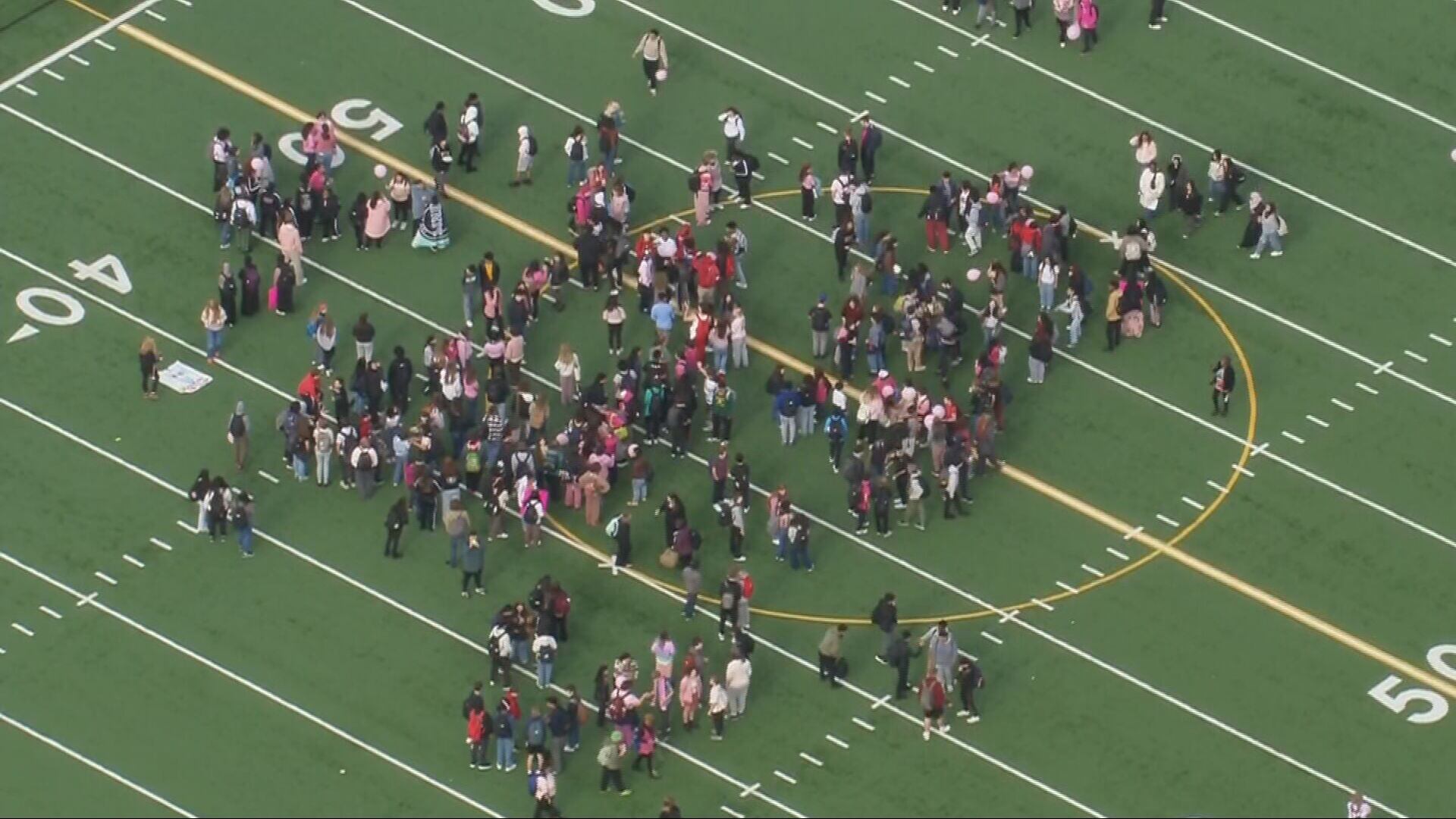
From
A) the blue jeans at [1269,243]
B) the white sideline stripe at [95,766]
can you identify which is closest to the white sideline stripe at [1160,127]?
the blue jeans at [1269,243]

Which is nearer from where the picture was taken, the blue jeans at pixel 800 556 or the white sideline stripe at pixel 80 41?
the blue jeans at pixel 800 556

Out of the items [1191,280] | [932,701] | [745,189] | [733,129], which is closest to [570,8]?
[733,129]

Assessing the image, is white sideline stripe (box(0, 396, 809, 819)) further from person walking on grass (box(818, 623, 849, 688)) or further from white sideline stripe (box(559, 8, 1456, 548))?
white sideline stripe (box(559, 8, 1456, 548))

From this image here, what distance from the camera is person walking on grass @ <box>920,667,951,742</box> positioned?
316ft

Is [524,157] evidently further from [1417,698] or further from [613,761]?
[1417,698]

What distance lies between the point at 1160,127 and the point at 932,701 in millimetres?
19462

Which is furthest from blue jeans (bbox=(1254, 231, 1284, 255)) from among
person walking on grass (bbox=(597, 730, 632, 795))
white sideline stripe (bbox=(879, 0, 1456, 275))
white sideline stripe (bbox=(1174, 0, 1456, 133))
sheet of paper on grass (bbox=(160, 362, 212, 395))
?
sheet of paper on grass (bbox=(160, 362, 212, 395))

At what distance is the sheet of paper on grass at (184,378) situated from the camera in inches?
4112

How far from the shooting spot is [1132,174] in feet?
361

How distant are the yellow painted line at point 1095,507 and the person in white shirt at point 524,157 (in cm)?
100

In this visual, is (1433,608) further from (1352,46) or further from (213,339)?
(213,339)

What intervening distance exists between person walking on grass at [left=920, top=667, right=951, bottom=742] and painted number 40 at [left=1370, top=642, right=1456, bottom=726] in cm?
825

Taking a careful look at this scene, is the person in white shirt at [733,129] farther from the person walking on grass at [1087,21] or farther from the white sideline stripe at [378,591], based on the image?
the white sideline stripe at [378,591]

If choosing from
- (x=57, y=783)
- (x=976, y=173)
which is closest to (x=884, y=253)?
(x=976, y=173)
